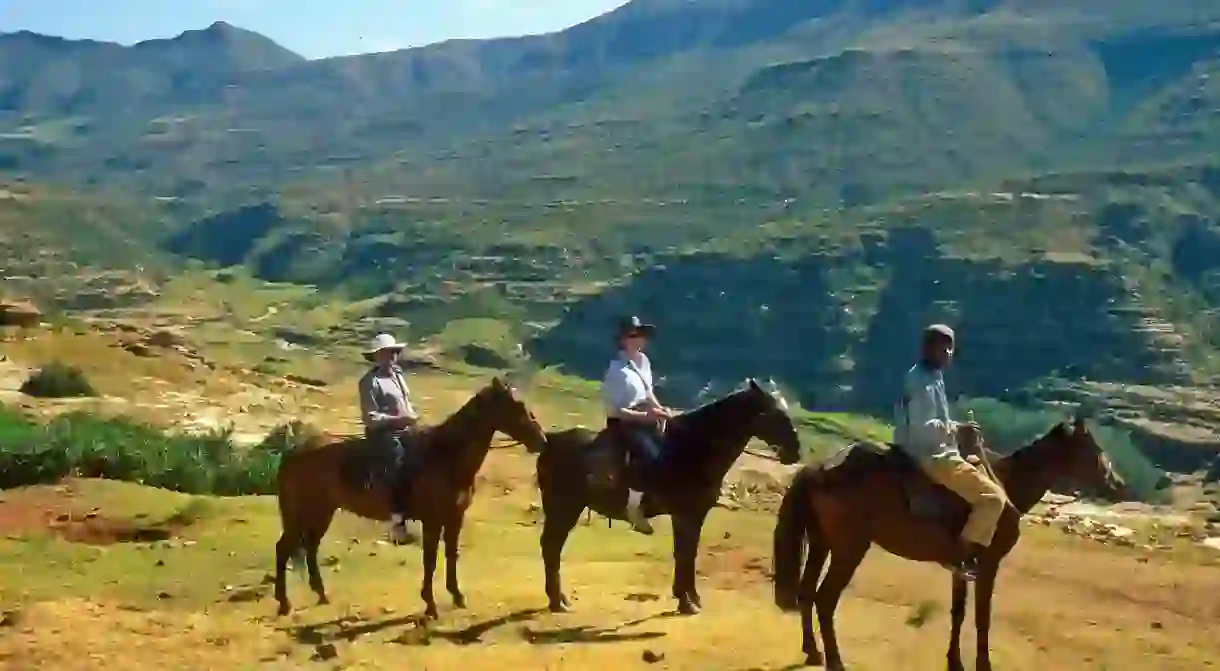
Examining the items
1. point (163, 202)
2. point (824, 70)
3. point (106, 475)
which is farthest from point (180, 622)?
point (163, 202)

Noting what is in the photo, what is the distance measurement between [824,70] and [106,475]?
146 metres

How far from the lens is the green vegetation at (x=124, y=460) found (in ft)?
66.8

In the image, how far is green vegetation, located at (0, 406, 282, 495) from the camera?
66.8ft

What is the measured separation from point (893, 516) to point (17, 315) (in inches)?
1461

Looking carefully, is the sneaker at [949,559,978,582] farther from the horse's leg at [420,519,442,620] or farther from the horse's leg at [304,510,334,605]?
the horse's leg at [304,510,334,605]

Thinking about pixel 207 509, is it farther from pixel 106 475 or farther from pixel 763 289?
pixel 763 289

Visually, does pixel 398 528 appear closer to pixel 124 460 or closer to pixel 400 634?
pixel 400 634

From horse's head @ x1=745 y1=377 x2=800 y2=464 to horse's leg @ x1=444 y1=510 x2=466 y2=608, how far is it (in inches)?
118

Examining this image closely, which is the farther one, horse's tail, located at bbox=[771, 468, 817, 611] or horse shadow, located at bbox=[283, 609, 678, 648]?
horse shadow, located at bbox=[283, 609, 678, 648]

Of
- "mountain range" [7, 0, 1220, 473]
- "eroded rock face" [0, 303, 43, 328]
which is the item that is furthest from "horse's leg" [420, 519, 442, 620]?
"mountain range" [7, 0, 1220, 473]

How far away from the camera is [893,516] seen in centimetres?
1066

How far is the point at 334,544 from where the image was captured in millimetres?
17094

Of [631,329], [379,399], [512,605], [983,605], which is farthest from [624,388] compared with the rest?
[983,605]

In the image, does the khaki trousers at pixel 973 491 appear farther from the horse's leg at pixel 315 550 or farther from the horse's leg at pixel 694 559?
the horse's leg at pixel 315 550
